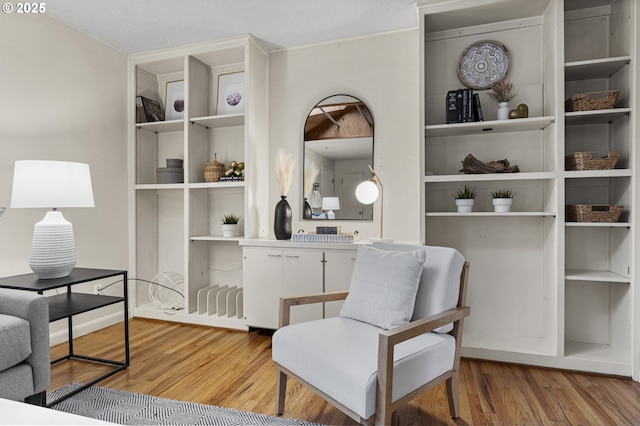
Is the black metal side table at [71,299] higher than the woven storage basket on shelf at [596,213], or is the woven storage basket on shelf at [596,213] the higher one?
the woven storage basket on shelf at [596,213]

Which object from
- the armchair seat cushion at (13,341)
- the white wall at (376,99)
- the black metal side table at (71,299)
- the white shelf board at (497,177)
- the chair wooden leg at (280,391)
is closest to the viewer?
the armchair seat cushion at (13,341)

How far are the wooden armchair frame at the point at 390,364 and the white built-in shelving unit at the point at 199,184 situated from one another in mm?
1355

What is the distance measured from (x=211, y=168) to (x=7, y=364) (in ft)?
6.68

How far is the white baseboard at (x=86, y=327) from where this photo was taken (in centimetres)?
282

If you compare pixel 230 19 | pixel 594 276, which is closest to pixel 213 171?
pixel 230 19

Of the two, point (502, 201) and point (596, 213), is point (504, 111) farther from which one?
point (596, 213)

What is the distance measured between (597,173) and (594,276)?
64 centimetres

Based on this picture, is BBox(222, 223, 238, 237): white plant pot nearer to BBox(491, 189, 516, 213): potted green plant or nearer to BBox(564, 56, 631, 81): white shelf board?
BBox(491, 189, 516, 213): potted green plant

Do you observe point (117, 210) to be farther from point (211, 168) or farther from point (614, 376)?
point (614, 376)

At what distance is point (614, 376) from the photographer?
2.30 m

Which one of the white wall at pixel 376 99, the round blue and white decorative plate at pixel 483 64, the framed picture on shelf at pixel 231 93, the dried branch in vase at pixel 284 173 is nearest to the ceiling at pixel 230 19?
the white wall at pixel 376 99

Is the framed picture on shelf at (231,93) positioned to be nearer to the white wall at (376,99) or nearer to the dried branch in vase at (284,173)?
the white wall at (376,99)

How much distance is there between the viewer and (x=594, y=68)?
2387mm

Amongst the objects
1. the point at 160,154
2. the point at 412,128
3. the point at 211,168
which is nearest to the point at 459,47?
the point at 412,128
